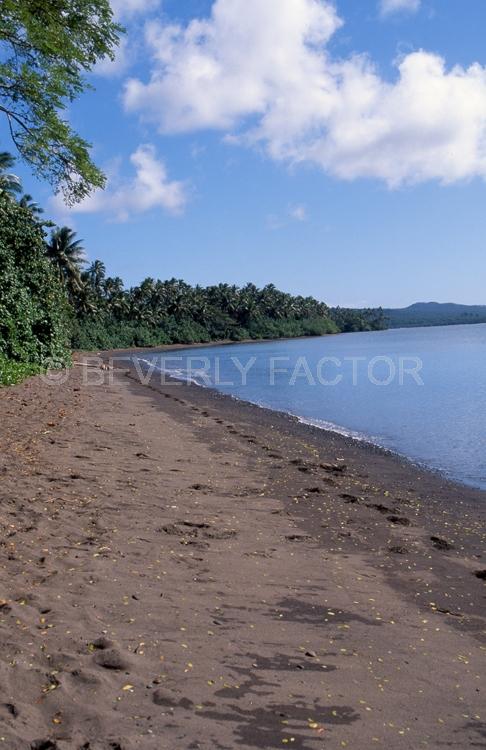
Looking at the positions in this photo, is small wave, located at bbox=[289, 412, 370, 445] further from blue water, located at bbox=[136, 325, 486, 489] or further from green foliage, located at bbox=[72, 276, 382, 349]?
green foliage, located at bbox=[72, 276, 382, 349]

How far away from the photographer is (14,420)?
12594mm

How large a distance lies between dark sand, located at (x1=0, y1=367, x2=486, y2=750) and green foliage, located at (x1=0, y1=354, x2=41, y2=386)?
8159mm

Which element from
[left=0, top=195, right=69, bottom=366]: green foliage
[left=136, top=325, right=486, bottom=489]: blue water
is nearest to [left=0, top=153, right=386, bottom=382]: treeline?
[left=0, top=195, right=69, bottom=366]: green foliage

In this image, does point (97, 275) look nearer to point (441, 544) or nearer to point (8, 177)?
point (8, 177)

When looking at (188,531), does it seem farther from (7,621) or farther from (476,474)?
(476,474)

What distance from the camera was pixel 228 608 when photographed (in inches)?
193

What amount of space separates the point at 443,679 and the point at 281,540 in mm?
2965

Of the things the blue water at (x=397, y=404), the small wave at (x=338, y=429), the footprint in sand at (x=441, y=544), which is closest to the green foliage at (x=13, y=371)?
the small wave at (x=338, y=429)

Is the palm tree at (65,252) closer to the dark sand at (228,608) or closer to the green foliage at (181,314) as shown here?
the green foliage at (181,314)

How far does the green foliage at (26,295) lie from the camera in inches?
820

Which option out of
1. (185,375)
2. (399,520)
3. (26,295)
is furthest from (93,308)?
(399,520)

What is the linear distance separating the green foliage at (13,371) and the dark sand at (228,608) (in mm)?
8159

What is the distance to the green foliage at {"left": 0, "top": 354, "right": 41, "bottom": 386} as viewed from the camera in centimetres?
1812

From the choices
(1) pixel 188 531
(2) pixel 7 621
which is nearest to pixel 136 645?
(2) pixel 7 621
